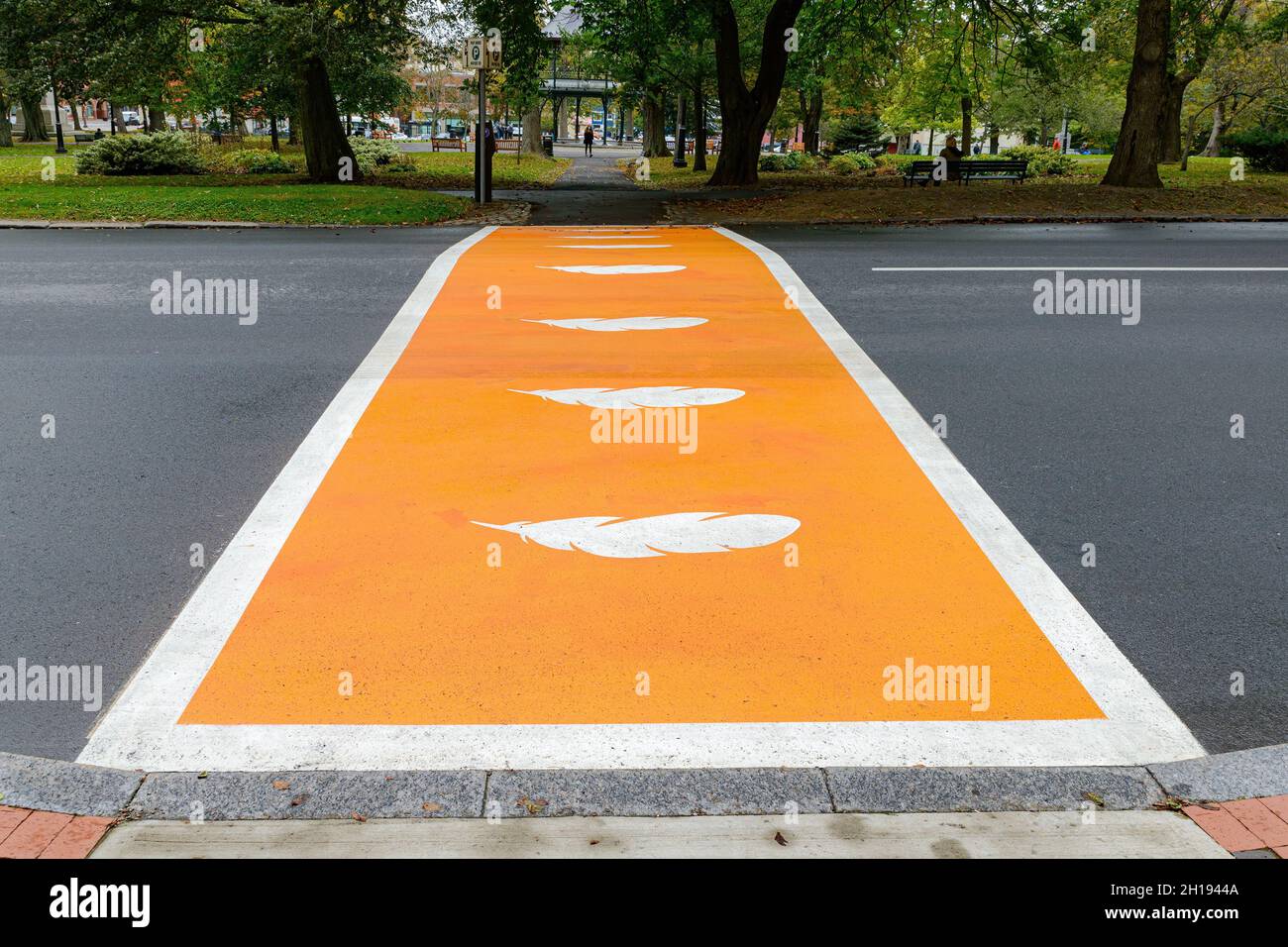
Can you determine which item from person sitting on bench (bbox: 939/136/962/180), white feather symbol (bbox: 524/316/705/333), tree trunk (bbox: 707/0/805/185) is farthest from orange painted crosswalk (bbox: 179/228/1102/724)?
person sitting on bench (bbox: 939/136/962/180)

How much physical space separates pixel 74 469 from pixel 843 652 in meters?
4.80

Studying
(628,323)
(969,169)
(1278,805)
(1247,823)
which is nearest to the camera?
(1247,823)

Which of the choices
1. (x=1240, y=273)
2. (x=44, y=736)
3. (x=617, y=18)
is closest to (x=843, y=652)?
(x=44, y=736)

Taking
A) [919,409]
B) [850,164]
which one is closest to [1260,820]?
[919,409]

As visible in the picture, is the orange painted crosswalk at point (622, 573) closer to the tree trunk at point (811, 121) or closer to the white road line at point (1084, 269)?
the white road line at point (1084, 269)

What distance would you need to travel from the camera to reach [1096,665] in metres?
4.72

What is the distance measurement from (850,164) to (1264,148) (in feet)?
42.6

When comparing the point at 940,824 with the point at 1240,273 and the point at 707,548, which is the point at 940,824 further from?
the point at 1240,273

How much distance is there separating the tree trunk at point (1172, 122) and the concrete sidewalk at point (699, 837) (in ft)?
129

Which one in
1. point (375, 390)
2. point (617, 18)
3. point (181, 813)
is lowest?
point (181, 813)

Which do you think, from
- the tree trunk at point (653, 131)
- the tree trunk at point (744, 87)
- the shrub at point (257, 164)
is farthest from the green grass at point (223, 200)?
the tree trunk at point (653, 131)

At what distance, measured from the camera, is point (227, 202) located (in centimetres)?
2209

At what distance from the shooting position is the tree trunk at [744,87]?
27.1 m

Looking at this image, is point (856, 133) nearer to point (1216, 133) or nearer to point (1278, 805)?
point (1216, 133)
